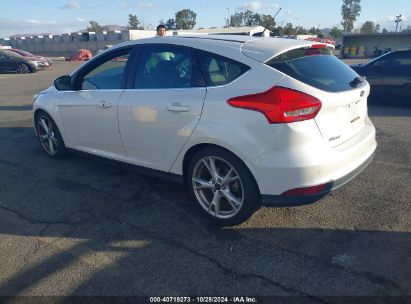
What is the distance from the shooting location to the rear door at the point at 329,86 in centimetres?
282

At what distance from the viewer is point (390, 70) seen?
27.2ft

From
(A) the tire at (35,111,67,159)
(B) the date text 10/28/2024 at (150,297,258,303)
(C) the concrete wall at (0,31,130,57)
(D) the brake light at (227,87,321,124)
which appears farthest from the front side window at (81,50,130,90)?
(C) the concrete wall at (0,31,130,57)

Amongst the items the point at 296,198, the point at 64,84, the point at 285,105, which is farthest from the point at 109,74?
the point at 296,198

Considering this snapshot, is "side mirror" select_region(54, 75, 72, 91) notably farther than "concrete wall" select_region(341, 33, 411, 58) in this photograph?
No

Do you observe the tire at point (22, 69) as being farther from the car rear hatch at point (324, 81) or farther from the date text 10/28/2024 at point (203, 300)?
the date text 10/28/2024 at point (203, 300)

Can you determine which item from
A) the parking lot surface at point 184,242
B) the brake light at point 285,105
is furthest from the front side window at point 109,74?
the brake light at point 285,105

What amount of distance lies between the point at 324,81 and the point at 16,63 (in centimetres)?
2251

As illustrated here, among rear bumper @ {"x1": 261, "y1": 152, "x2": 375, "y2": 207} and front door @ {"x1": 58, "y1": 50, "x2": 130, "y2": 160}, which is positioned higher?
front door @ {"x1": 58, "y1": 50, "x2": 130, "y2": 160}

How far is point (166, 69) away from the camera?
3.51 meters

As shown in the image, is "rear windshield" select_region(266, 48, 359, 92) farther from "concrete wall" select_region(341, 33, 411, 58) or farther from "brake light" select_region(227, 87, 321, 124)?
"concrete wall" select_region(341, 33, 411, 58)

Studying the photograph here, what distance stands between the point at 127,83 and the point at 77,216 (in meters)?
1.50

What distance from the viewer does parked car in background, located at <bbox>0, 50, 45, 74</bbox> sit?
21078 millimetres

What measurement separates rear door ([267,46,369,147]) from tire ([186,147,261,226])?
29.3 inches

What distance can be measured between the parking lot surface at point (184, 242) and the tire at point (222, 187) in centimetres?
15
